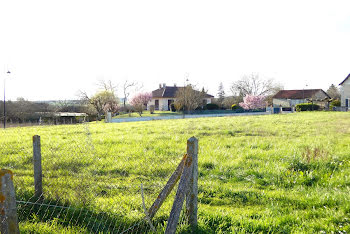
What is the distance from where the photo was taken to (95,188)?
5172mm

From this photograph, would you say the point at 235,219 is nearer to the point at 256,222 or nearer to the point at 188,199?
the point at 256,222

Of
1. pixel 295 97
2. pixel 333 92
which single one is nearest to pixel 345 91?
pixel 295 97

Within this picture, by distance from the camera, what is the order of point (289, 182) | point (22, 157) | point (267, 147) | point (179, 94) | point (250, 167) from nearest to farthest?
point (289, 182) < point (250, 167) < point (22, 157) < point (267, 147) < point (179, 94)

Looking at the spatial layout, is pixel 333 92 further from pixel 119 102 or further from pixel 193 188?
pixel 193 188

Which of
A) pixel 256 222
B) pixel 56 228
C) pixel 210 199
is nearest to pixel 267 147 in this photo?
pixel 210 199

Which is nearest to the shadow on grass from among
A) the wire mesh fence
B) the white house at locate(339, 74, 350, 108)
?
the wire mesh fence

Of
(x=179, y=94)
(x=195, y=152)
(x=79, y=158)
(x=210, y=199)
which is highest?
(x=179, y=94)

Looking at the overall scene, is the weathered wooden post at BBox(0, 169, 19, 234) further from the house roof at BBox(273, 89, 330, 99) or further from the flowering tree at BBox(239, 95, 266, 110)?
the house roof at BBox(273, 89, 330, 99)

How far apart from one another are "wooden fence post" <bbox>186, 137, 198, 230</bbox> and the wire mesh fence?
152 millimetres

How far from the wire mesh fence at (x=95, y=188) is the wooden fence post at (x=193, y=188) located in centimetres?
15

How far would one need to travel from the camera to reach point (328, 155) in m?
7.49

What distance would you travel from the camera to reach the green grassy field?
3.95 meters

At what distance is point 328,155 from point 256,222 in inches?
183

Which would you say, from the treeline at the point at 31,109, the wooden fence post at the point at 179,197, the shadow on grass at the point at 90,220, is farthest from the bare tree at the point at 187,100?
the wooden fence post at the point at 179,197
